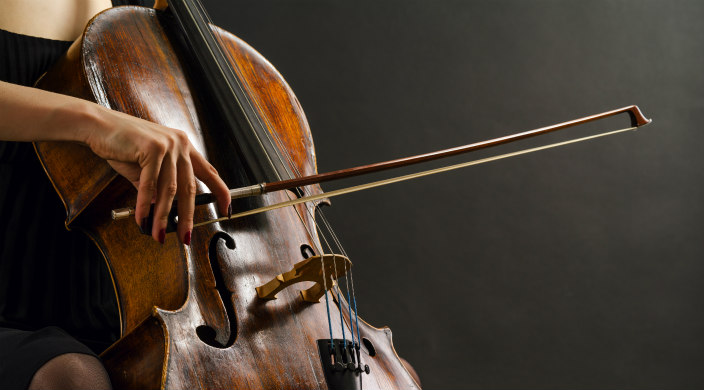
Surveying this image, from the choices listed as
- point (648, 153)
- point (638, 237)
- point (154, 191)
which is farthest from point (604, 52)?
point (154, 191)

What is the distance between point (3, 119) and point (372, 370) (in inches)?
17.2

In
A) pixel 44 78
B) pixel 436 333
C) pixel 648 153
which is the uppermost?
pixel 648 153

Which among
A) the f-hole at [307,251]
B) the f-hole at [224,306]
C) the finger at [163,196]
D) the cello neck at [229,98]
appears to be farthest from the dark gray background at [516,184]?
the finger at [163,196]

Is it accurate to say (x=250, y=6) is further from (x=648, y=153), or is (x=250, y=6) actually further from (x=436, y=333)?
(x=648, y=153)

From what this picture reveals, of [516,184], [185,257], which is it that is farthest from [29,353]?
[516,184]

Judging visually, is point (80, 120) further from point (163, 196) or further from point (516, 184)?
point (516, 184)

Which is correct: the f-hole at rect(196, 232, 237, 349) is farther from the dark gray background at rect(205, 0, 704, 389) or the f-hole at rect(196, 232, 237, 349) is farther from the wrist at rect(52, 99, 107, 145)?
the dark gray background at rect(205, 0, 704, 389)

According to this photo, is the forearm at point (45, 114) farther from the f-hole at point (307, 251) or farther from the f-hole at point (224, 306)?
the f-hole at point (307, 251)

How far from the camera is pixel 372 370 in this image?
624 mm

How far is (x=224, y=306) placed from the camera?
0.56 metres

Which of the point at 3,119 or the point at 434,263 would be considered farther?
the point at 434,263

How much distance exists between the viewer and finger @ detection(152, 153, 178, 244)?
0.51 meters

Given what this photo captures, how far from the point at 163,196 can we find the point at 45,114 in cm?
14

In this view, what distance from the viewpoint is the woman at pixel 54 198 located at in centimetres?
50
